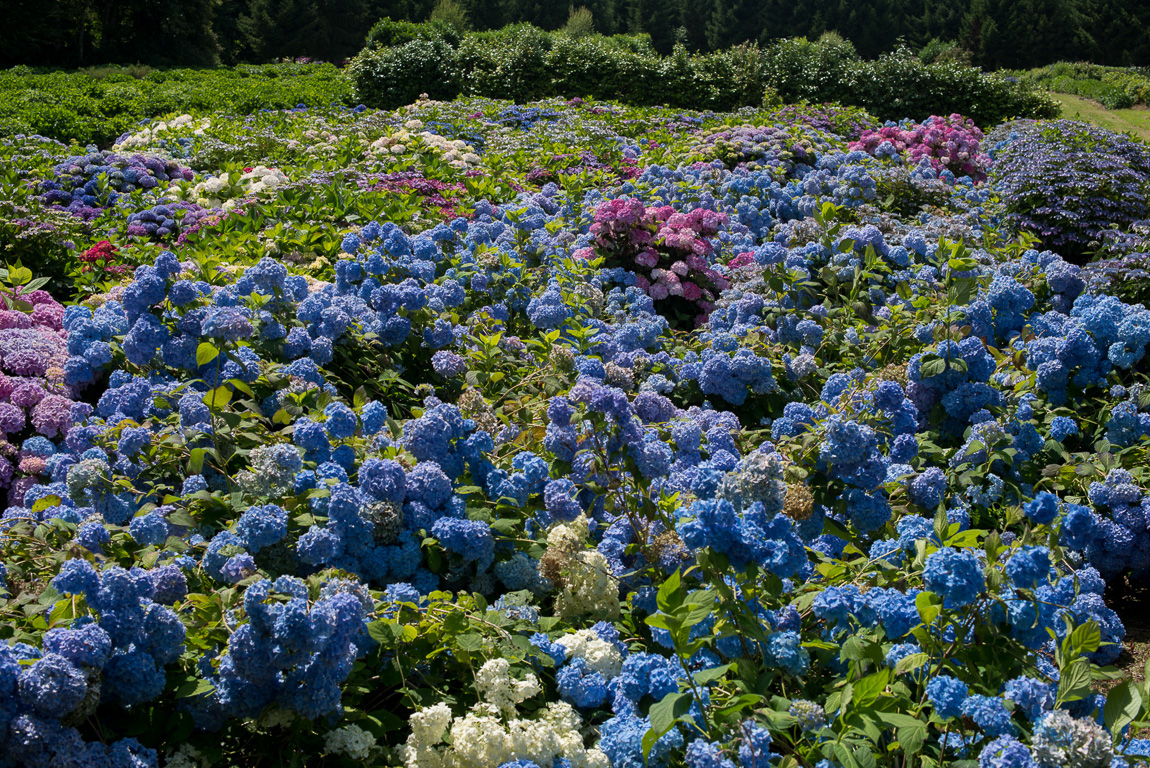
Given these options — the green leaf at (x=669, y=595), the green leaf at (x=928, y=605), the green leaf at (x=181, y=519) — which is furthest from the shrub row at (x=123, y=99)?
the green leaf at (x=928, y=605)

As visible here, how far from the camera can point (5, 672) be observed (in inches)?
64.4

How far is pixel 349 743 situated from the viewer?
1.99 metres

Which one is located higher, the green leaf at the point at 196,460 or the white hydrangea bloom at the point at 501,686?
the green leaf at the point at 196,460

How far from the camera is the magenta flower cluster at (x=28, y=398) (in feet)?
10.7

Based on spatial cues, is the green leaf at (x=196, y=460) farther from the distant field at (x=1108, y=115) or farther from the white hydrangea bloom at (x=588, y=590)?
the distant field at (x=1108, y=115)

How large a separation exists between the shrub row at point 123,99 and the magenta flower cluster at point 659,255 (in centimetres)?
850

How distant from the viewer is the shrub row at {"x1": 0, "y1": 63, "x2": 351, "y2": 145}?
11.0m

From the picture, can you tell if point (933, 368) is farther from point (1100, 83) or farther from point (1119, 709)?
point (1100, 83)

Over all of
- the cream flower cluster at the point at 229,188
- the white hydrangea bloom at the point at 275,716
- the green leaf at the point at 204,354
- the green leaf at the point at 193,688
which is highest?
the green leaf at the point at 204,354

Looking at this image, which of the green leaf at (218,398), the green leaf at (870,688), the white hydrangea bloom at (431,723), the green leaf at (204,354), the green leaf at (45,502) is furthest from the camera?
the green leaf at (218,398)

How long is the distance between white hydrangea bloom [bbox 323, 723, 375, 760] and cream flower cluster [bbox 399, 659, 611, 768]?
0.11 meters

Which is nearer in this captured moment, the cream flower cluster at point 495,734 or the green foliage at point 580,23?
the cream flower cluster at point 495,734

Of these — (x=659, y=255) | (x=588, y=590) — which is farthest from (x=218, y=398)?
(x=659, y=255)

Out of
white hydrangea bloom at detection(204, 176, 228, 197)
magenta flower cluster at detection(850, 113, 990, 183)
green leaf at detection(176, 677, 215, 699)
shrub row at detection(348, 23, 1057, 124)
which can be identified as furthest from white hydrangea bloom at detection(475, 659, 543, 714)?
shrub row at detection(348, 23, 1057, 124)
